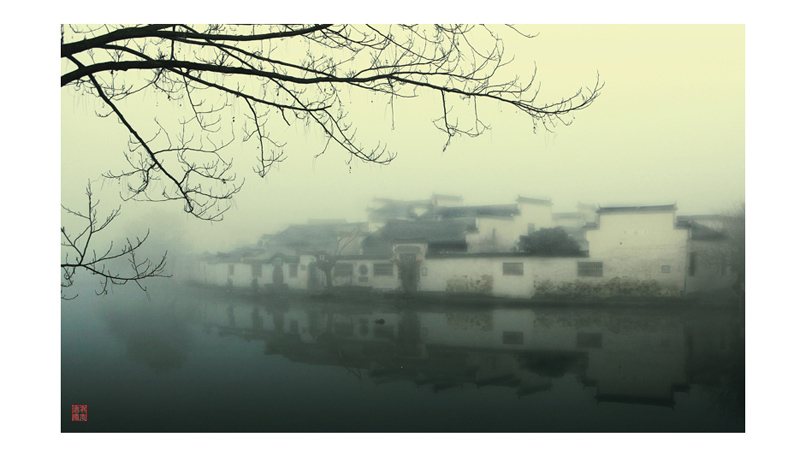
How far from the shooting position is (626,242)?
3.19 metres

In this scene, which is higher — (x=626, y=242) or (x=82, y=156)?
(x=82, y=156)

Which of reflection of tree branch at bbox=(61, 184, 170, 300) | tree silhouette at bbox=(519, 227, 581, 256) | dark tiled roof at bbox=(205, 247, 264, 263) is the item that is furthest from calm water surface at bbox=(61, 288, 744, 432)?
tree silhouette at bbox=(519, 227, 581, 256)

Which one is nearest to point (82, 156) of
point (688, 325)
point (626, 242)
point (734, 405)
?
point (626, 242)

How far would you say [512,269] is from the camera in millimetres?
3291

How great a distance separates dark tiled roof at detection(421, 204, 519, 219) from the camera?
10.6 feet

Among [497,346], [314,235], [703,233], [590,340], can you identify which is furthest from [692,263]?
[314,235]

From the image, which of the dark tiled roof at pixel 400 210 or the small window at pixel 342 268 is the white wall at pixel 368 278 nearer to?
the small window at pixel 342 268

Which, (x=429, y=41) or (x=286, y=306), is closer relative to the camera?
(x=429, y=41)

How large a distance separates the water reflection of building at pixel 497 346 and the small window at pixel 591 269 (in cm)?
23

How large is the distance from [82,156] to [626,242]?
10.3ft

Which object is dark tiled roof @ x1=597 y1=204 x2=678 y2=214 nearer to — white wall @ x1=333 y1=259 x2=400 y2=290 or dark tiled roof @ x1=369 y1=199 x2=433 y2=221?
dark tiled roof @ x1=369 y1=199 x2=433 y2=221

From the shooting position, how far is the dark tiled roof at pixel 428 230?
3.30 metres

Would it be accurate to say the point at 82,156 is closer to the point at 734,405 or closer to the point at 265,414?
the point at 265,414

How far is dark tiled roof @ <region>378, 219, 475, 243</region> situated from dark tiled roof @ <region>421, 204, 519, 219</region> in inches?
1.3
